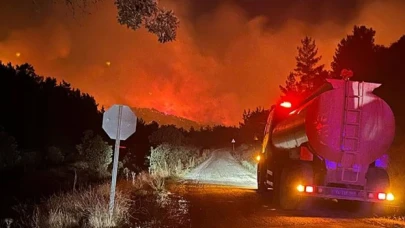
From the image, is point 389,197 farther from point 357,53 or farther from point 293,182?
point 357,53

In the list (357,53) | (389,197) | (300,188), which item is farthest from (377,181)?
(357,53)

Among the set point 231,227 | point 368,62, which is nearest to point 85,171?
point 368,62

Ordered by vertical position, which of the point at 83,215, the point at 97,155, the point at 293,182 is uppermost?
the point at 97,155

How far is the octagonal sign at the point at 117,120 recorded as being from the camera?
11570mm

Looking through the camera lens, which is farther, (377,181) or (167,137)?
(167,137)

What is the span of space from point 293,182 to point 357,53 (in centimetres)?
2439

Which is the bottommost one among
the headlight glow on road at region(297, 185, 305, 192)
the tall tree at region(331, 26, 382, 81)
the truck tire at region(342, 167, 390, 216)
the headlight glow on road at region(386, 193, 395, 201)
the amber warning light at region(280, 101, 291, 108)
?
the headlight glow on road at region(386, 193, 395, 201)

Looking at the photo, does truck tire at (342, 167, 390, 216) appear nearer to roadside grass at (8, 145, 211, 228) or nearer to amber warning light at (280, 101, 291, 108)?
roadside grass at (8, 145, 211, 228)

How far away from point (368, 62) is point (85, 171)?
1943 centimetres

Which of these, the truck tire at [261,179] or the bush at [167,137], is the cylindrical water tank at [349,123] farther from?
the bush at [167,137]

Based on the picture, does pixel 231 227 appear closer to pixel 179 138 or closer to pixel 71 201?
pixel 71 201

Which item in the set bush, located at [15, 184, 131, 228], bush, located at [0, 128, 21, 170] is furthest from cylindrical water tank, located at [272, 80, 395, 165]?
bush, located at [0, 128, 21, 170]

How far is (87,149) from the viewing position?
120 ft

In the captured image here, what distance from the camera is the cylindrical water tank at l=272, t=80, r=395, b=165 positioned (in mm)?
14352
